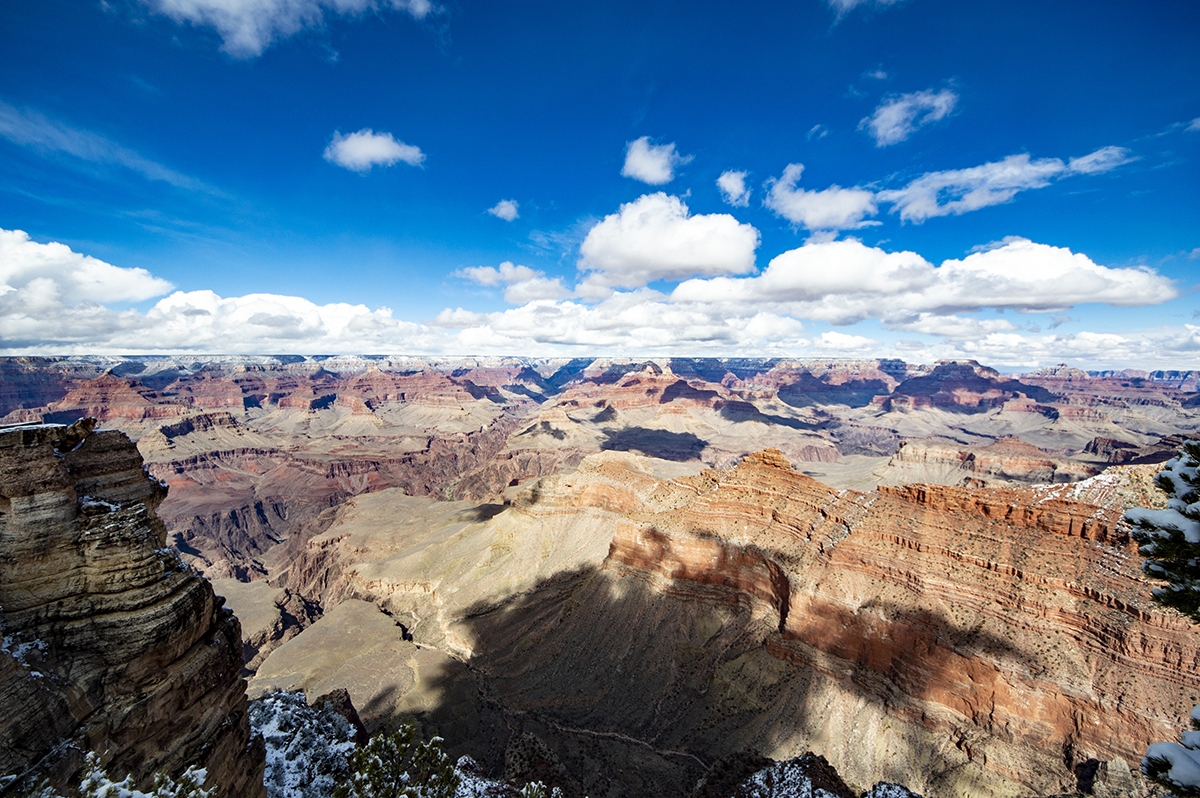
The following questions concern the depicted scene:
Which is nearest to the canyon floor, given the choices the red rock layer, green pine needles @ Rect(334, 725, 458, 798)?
the red rock layer

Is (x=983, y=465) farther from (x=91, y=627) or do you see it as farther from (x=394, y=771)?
(x=91, y=627)

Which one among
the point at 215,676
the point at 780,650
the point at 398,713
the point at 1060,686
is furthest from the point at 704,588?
the point at 215,676

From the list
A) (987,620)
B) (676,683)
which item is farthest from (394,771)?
(987,620)

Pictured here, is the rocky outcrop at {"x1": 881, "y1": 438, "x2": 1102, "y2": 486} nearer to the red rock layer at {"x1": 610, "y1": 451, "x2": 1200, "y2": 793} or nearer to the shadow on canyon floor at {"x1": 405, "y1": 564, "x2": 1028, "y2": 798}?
the red rock layer at {"x1": 610, "y1": 451, "x2": 1200, "y2": 793}

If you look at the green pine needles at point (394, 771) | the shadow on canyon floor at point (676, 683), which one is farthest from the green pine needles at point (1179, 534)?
the shadow on canyon floor at point (676, 683)

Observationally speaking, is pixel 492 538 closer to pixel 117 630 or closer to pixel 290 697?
pixel 290 697

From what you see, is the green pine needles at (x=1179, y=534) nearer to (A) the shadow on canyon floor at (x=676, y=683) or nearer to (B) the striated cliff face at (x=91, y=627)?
(B) the striated cliff face at (x=91, y=627)
